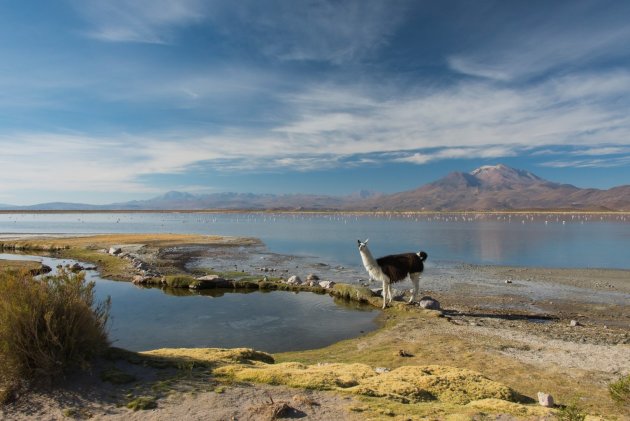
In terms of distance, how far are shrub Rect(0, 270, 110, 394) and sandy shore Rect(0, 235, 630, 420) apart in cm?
46

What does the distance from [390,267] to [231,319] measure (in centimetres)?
840

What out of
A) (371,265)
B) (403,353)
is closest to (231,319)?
(371,265)

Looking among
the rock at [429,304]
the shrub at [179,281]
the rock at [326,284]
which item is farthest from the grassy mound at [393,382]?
the shrub at [179,281]

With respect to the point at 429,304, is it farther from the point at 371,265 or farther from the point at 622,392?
the point at 622,392

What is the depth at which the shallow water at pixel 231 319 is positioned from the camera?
16922mm

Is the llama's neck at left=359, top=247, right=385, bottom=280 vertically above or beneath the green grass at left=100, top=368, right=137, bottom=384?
above

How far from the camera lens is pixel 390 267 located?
69.8 feet

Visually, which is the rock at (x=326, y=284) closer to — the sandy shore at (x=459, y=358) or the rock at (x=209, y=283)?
the sandy shore at (x=459, y=358)

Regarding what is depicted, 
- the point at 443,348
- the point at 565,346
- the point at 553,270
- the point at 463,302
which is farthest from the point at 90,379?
the point at 553,270

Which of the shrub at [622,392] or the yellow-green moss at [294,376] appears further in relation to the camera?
the shrub at [622,392]

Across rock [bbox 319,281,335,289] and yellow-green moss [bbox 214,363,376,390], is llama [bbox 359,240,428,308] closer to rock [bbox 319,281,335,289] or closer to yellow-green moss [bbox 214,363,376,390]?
rock [bbox 319,281,335,289]

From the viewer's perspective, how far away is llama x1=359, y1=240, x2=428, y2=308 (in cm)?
2095

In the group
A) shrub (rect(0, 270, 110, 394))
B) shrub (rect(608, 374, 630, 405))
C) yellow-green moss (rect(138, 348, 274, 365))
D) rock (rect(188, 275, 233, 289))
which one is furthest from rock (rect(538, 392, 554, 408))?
rock (rect(188, 275, 233, 289))

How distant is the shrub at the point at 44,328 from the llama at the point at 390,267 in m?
13.8
